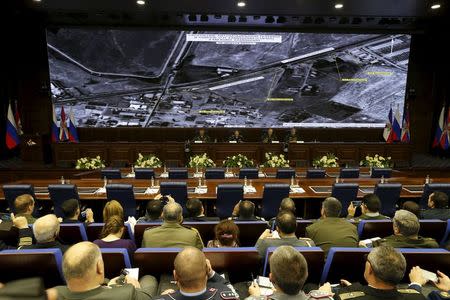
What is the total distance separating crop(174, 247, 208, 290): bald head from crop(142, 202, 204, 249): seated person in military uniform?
1090 mm

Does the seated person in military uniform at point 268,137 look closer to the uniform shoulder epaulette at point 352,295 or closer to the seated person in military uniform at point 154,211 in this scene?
the seated person in military uniform at point 154,211

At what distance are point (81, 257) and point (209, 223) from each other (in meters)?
1.78

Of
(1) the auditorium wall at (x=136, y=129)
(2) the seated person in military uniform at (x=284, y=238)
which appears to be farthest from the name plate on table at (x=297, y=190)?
(1) the auditorium wall at (x=136, y=129)

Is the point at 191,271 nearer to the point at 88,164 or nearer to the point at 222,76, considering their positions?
the point at 88,164

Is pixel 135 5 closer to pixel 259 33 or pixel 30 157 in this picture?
pixel 259 33

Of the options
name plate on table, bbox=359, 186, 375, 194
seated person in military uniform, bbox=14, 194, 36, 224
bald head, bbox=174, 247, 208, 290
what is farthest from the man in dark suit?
name plate on table, bbox=359, 186, 375, 194

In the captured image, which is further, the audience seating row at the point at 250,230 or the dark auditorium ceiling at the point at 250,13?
the dark auditorium ceiling at the point at 250,13

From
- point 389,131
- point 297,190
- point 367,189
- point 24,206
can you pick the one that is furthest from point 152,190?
point 389,131

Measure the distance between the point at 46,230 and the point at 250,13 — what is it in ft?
30.1

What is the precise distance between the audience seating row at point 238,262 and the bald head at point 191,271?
635 mm

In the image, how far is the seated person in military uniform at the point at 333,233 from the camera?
119 inches

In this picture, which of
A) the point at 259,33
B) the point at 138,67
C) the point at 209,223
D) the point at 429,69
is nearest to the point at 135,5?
the point at 138,67

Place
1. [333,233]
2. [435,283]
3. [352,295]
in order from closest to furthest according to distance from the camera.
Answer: [352,295] < [435,283] < [333,233]

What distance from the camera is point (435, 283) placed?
7.00 feet
